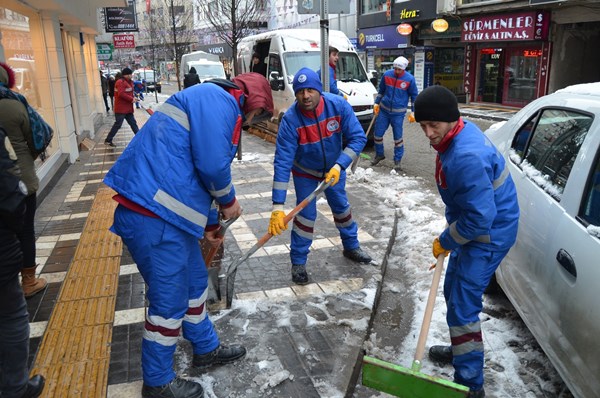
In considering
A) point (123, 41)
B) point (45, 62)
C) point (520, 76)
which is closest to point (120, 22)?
point (123, 41)

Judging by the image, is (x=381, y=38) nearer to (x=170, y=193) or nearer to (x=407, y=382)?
(x=170, y=193)

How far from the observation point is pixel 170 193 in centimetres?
261

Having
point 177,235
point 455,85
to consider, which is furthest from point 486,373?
point 455,85

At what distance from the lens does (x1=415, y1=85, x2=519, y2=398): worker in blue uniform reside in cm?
257

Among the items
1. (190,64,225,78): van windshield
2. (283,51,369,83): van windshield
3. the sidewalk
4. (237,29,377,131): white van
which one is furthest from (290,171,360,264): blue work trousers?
(190,64,225,78): van windshield

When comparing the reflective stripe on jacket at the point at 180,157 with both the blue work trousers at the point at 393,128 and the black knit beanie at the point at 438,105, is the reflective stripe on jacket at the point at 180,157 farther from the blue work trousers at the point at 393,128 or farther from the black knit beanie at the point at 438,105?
the blue work trousers at the point at 393,128

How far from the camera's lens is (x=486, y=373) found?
3.24 metres

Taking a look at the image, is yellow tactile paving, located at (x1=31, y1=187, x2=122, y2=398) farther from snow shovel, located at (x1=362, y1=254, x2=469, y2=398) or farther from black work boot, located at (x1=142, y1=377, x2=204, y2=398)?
snow shovel, located at (x1=362, y1=254, x2=469, y2=398)

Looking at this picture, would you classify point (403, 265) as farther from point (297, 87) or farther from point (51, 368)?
Answer: point (51, 368)

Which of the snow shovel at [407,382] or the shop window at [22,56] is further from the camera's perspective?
the shop window at [22,56]

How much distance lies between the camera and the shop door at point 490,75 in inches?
768

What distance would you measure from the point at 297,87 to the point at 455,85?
67.5 ft

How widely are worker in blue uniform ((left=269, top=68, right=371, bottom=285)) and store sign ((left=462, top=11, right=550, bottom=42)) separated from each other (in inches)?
586

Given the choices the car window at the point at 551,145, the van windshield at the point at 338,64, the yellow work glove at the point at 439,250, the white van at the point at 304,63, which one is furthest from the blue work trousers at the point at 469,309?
the van windshield at the point at 338,64
